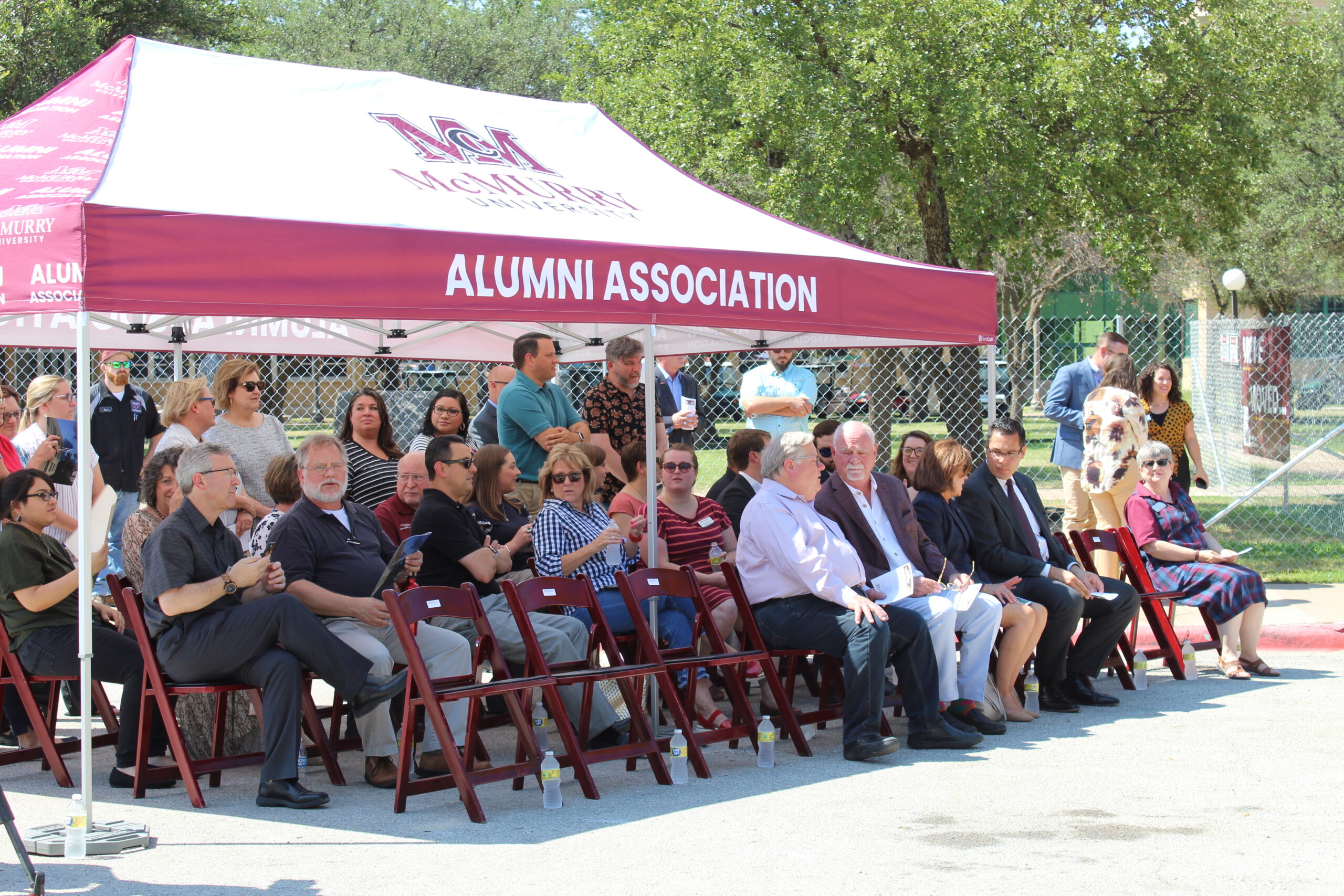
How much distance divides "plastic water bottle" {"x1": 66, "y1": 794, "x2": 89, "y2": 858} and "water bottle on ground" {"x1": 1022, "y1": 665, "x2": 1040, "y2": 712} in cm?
444

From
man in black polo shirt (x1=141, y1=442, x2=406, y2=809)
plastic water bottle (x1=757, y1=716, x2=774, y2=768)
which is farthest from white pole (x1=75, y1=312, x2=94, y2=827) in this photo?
plastic water bottle (x1=757, y1=716, x2=774, y2=768)

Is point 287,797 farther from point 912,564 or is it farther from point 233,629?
point 912,564

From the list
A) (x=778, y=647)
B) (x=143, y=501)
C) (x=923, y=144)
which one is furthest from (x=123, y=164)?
(x=923, y=144)

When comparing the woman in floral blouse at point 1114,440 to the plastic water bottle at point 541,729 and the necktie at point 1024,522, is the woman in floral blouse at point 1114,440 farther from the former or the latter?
the plastic water bottle at point 541,729

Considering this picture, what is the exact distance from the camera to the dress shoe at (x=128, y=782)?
5539 millimetres

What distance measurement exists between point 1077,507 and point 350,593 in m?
5.93

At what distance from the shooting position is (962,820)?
194 inches

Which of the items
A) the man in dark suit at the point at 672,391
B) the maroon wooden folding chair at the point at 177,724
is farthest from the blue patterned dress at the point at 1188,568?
the maroon wooden folding chair at the point at 177,724

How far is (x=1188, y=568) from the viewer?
26.0 feet

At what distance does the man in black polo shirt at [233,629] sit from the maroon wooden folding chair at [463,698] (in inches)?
13.3

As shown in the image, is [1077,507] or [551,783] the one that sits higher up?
[1077,507]

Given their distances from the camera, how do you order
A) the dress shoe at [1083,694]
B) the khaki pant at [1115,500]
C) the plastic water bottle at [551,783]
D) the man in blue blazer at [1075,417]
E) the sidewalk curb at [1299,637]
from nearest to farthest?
1. the plastic water bottle at [551,783]
2. the dress shoe at [1083,694]
3. the sidewalk curb at [1299,637]
4. the khaki pant at [1115,500]
5. the man in blue blazer at [1075,417]

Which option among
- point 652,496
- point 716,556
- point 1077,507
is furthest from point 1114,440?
point 652,496

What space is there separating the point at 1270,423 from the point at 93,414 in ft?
47.7
